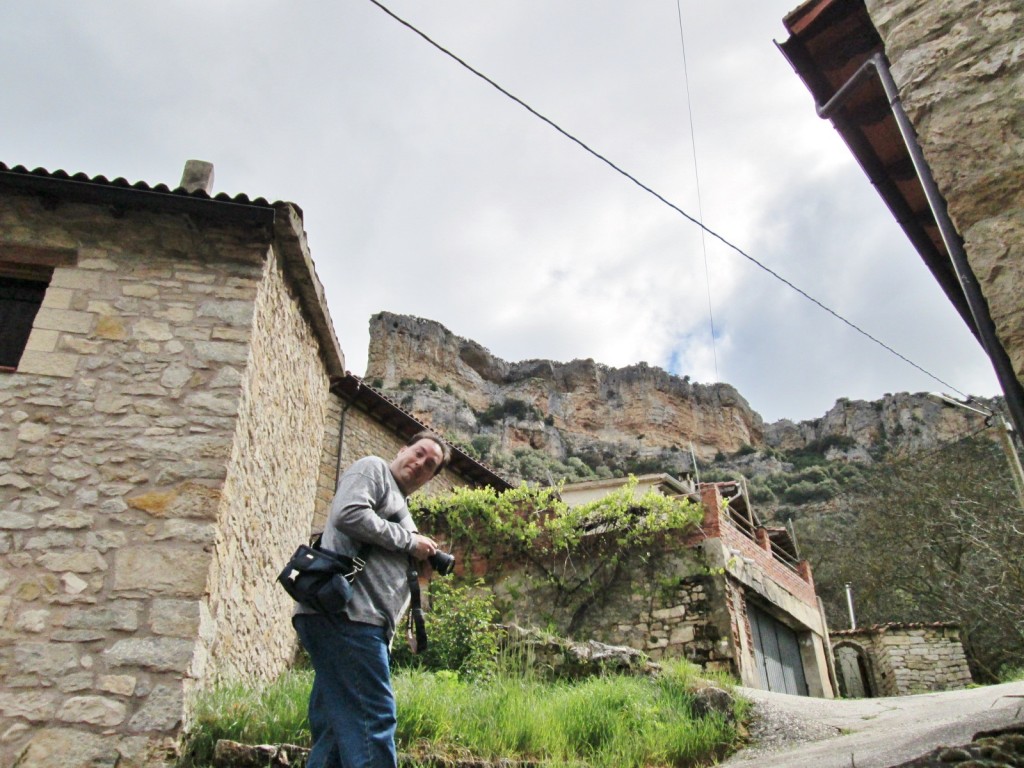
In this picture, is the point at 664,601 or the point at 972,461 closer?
the point at 664,601

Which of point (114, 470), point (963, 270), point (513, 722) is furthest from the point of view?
point (114, 470)

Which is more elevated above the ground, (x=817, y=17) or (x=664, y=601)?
(x=817, y=17)

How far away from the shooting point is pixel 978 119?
2916 mm

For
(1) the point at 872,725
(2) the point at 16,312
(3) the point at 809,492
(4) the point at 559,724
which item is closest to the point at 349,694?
(4) the point at 559,724

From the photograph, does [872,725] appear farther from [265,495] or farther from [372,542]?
[265,495]

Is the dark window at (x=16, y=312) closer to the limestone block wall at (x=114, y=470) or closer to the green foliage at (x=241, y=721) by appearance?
the limestone block wall at (x=114, y=470)

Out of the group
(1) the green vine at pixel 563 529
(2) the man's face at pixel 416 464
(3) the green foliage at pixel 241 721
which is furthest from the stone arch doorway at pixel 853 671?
(2) the man's face at pixel 416 464

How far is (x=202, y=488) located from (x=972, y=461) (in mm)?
21664

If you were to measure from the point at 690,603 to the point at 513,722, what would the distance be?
5.10 meters

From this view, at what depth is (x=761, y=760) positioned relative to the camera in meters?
5.14

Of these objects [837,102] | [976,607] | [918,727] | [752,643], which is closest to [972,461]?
[976,607]

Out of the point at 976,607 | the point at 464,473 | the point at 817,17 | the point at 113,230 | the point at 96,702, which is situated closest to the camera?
the point at 817,17

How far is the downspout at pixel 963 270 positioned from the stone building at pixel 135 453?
4.50 m

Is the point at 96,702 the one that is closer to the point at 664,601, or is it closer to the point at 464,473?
the point at 664,601
